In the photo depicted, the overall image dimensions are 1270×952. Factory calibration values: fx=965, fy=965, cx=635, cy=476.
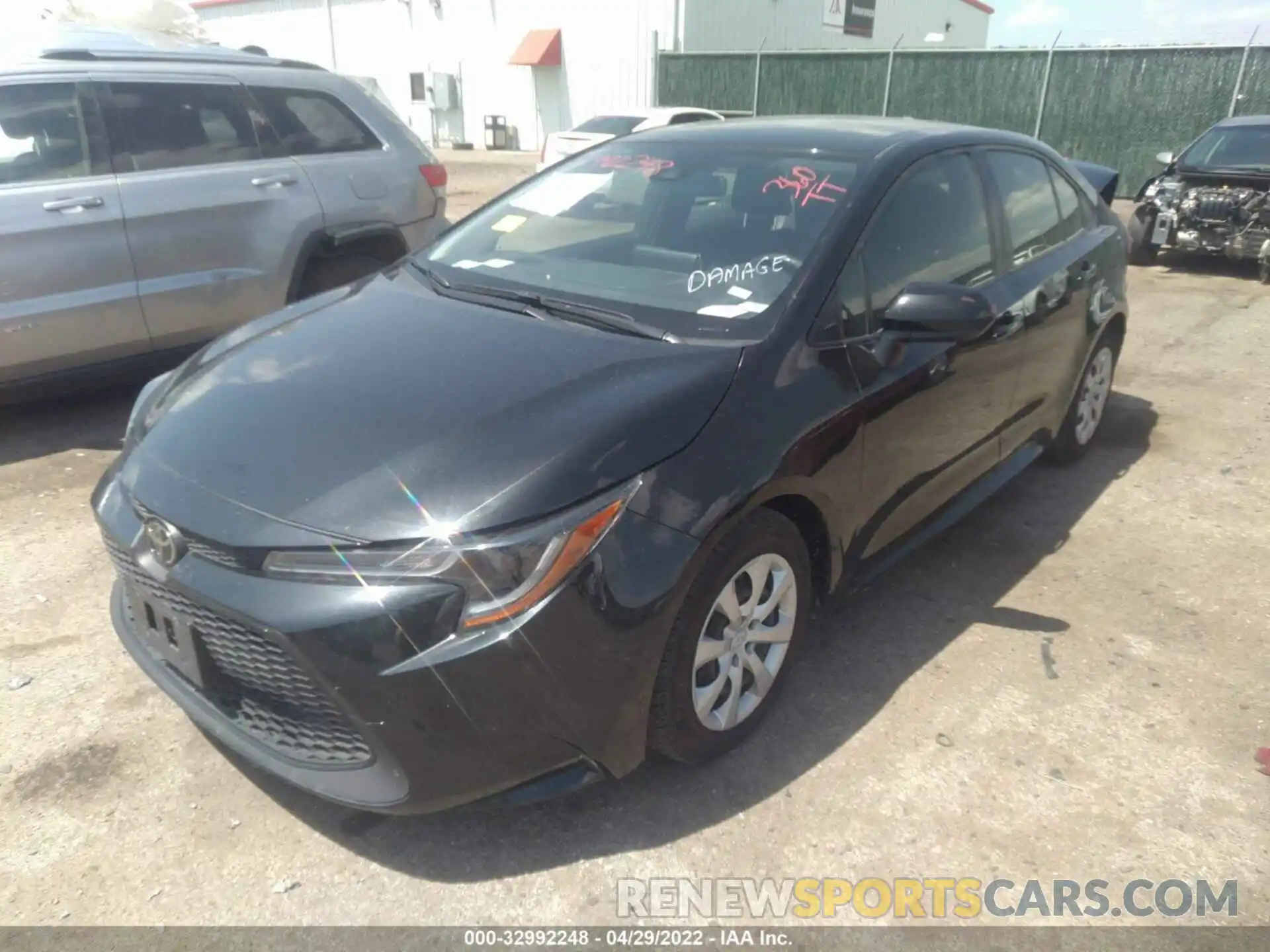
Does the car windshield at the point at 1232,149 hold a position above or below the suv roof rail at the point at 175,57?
below

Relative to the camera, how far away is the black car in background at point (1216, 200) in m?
9.54

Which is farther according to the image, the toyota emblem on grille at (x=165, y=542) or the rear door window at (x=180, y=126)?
the rear door window at (x=180, y=126)

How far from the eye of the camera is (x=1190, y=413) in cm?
581

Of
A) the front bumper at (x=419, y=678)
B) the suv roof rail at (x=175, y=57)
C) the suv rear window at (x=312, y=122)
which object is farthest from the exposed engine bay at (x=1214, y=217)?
the front bumper at (x=419, y=678)

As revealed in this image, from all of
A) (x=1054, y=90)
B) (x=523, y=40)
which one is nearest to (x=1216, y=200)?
(x=1054, y=90)

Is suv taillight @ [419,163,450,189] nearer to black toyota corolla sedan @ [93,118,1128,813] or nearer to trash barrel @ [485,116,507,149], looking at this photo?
black toyota corolla sedan @ [93,118,1128,813]

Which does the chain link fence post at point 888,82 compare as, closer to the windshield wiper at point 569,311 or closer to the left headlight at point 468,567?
the windshield wiper at point 569,311

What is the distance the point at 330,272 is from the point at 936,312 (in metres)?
3.92

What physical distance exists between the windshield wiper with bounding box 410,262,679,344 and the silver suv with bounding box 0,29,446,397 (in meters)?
2.53

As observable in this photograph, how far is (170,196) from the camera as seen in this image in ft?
16.3

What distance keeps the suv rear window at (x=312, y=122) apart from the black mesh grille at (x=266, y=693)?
3.91 meters

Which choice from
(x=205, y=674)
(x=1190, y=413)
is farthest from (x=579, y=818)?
(x=1190, y=413)

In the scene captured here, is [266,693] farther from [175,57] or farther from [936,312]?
[175,57]

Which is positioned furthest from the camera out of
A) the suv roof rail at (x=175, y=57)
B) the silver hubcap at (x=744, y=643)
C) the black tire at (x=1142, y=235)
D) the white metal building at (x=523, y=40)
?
the white metal building at (x=523, y=40)
